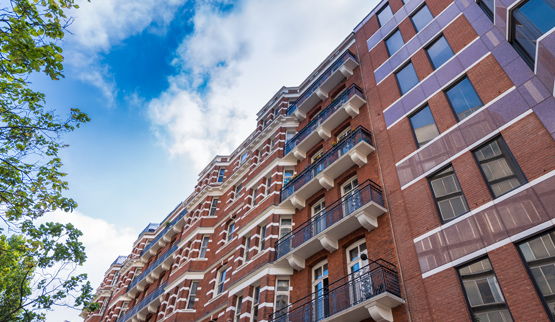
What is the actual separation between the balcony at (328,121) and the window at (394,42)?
285 cm

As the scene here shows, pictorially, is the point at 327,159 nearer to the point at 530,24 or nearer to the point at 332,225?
the point at 332,225

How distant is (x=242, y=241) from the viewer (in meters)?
21.2

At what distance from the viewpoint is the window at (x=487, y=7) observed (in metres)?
13.5

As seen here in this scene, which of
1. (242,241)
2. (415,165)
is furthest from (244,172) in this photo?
(415,165)

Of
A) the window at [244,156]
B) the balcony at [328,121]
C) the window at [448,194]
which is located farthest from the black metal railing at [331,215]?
the window at [244,156]

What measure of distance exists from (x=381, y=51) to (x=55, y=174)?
1745 cm

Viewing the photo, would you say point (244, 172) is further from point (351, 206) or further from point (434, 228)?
point (434, 228)

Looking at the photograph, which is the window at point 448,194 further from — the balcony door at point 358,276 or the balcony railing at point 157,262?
the balcony railing at point 157,262

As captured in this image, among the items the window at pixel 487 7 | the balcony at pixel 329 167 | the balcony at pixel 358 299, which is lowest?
the balcony at pixel 358 299

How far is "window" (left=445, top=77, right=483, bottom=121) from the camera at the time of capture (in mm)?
13163

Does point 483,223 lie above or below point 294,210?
below

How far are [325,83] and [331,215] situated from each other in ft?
33.9

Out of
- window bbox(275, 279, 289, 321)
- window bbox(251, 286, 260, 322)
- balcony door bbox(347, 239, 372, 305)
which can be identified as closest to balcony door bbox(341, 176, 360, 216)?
balcony door bbox(347, 239, 372, 305)

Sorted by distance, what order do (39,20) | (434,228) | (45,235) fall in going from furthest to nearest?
(45,235) → (434,228) → (39,20)
